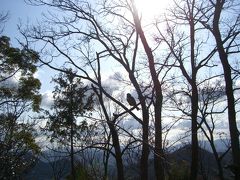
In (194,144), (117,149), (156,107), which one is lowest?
(117,149)

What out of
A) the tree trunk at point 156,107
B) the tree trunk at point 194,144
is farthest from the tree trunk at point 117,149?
the tree trunk at point 194,144

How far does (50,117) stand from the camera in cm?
2730

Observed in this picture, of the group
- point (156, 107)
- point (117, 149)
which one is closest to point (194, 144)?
point (117, 149)

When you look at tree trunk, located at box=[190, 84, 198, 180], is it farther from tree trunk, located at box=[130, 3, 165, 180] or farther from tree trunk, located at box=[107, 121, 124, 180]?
tree trunk, located at box=[107, 121, 124, 180]

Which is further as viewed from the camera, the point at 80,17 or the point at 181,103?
the point at 181,103

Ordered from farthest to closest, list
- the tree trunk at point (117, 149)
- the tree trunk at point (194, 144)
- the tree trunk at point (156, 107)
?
the tree trunk at point (117, 149) < the tree trunk at point (194, 144) < the tree trunk at point (156, 107)

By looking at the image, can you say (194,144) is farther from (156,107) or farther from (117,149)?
(156,107)

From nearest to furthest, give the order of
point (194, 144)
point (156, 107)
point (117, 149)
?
point (156, 107)
point (194, 144)
point (117, 149)

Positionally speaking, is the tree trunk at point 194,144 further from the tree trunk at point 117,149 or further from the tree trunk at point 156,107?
the tree trunk at point 117,149

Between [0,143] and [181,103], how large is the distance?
10896mm

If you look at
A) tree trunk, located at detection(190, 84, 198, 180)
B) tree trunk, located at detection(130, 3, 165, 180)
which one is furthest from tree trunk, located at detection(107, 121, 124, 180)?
tree trunk, located at detection(190, 84, 198, 180)

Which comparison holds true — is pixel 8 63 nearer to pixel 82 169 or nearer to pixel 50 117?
pixel 50 117

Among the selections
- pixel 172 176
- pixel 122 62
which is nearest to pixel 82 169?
pixel 172 176

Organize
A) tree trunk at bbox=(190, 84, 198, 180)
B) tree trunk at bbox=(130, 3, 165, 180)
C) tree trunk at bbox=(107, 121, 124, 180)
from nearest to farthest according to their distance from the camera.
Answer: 1. tree trunk at bbox=(130, 3, 165, 180)
2. tree trunk at bbox=(190, 84, 198, 180)
3. tree trunk at bbox=(107, 121, 124, 180)
